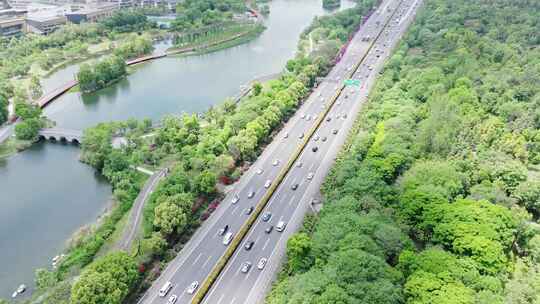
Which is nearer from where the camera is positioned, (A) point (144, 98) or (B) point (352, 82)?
(B) point (352, 82)

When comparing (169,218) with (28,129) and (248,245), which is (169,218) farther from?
(28,129)

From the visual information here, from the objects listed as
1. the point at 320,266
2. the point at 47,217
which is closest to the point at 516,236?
the point at 320,266

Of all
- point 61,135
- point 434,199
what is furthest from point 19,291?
point 434,199

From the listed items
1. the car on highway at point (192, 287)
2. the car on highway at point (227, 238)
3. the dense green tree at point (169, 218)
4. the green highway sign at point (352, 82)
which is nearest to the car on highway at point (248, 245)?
the car on highway at point (227, 238)

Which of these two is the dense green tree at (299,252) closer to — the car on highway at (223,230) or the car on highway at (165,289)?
the car on highway at (223,230)

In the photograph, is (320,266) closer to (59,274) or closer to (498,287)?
(498,287)

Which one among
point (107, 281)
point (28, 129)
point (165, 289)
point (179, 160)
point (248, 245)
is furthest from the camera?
point (28, 129)

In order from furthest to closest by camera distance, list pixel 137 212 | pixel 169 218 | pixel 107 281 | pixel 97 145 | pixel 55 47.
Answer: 1. pixel 55 47
2. pixel 97 145
3. pixel 137 212
4. pixel 169 218
5. pixel 107 281
